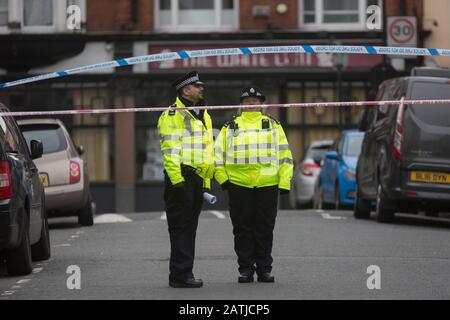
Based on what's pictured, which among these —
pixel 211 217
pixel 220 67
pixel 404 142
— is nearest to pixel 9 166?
pixel 404 142

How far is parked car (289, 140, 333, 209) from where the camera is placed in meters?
30.9

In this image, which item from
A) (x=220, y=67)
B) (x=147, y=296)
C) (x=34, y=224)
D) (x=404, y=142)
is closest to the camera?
(x=147, y=296)

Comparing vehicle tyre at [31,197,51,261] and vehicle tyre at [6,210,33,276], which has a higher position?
vehicle tyre at [6,210,33,276]

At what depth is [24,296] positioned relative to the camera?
11.6 meters

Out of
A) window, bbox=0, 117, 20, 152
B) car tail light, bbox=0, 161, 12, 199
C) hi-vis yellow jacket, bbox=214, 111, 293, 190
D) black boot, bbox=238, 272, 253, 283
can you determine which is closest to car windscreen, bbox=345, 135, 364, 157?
window, bbox=0, 117, 20, 152

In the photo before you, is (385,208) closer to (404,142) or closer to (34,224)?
(404,142)

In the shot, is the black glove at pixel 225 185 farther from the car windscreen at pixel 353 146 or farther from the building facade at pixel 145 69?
the building facade at pixel 145 69

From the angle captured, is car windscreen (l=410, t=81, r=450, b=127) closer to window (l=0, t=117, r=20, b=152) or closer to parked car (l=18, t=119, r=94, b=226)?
parked car (l=18, t=119, r=94, b=226)

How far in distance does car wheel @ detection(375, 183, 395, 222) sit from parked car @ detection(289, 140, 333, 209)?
28.2 feet

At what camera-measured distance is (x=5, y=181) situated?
12.9 metres

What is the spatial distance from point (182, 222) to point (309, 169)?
19.0 metres

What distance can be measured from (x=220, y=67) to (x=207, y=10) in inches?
68.3

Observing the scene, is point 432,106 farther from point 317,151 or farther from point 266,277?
point 317,151

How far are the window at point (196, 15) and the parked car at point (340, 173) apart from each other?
9.60 metres
